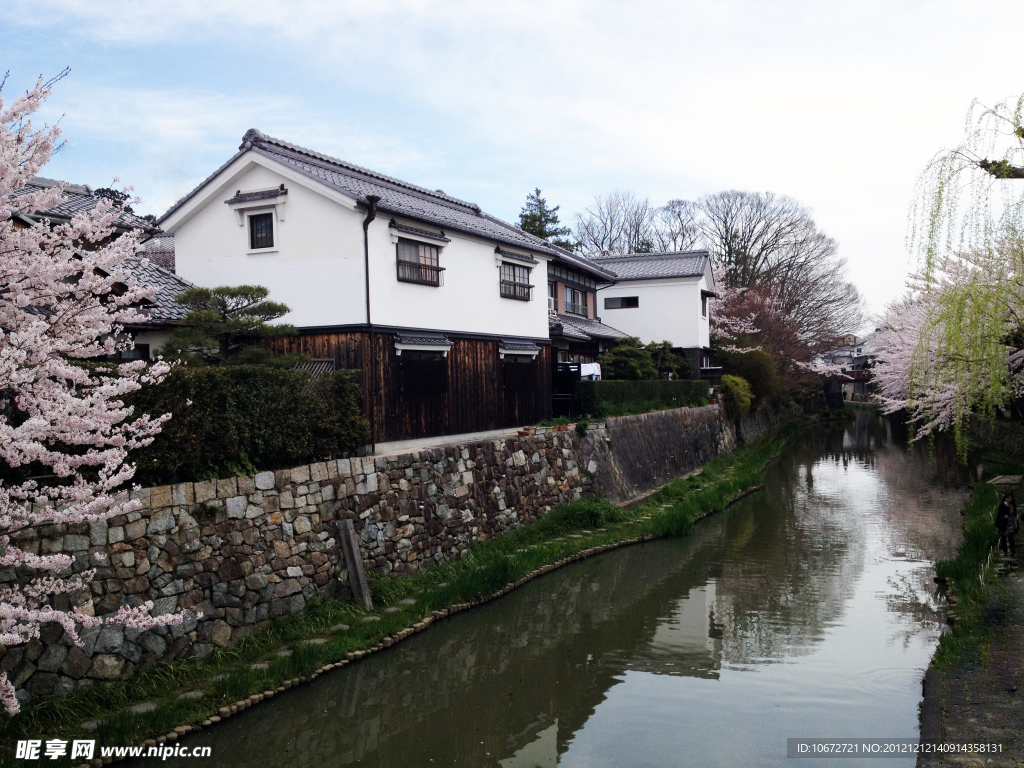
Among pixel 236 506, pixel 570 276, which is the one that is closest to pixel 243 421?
pixel 236 506

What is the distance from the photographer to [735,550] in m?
16.4

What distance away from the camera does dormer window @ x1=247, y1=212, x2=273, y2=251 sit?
16062 mm

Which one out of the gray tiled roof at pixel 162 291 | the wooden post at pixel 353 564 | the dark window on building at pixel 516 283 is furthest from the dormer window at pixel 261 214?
the wooden post at pixel 353 564

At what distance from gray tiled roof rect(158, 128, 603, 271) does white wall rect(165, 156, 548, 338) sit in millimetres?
235

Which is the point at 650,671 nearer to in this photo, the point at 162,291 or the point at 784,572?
the point at 784,572

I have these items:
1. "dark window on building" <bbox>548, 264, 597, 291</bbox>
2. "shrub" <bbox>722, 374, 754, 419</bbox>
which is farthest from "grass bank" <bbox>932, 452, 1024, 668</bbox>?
"shrub" <bbox>722, 374, 754, 419</bbox>

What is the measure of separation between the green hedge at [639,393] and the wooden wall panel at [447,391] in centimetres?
174

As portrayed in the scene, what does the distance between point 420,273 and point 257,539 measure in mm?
8073

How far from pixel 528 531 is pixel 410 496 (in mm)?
3725

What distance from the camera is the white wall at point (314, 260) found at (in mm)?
15133

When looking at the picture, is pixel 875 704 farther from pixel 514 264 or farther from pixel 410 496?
pixel 514 264

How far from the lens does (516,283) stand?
66.4 ft

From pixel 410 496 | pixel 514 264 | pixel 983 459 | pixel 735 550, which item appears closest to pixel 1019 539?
pixel 735 550

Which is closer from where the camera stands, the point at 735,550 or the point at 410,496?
the point at 410,496
